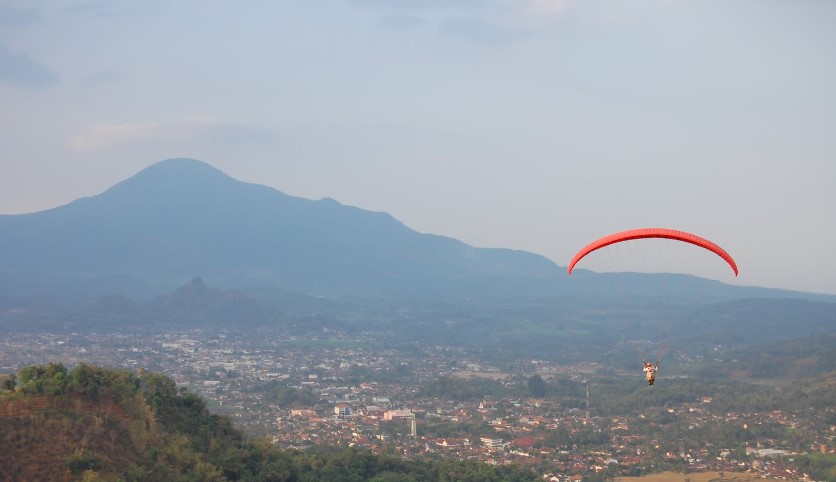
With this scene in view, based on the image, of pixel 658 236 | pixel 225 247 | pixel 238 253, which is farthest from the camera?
pixel 225 247

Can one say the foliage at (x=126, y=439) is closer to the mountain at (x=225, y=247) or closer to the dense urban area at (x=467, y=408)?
the dense urban area at (x=467, y=408)


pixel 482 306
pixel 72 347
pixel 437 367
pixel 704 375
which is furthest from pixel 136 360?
pixel 482 306

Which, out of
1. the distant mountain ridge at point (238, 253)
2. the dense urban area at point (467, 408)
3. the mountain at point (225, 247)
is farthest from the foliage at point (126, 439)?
the mountain at point (225, 247)

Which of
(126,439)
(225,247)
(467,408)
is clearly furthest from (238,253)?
(126,439)

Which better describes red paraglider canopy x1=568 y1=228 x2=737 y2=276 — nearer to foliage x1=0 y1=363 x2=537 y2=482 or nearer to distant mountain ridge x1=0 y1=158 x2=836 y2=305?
foliage x1=0 y1=363 x2=537 y2=482

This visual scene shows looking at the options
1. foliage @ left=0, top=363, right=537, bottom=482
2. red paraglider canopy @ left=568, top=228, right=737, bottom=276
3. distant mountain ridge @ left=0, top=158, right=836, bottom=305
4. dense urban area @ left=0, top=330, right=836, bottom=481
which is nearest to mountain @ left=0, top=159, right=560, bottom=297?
distant mountain ridge @ left=0, top=158, right=836, bottom=305

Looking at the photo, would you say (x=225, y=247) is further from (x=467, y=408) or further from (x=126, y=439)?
(x=126, y=439)

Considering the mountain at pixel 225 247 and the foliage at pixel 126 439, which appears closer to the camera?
the foliage at pixel 126 439

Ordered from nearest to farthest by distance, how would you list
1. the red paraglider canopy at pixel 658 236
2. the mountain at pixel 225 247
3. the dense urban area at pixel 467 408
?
the red paraglider canopy at pixel 658 236 < the dense urban area at pixel 467 408 < the mountain at pixel 225 247
